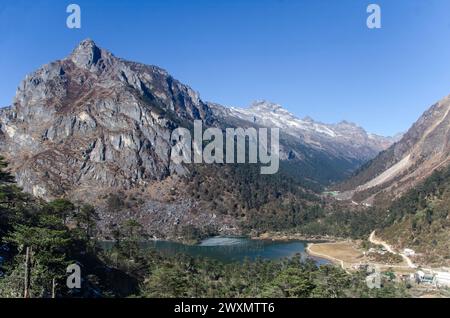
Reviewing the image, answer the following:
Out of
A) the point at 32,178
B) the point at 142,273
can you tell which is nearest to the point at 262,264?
the point at 142,273

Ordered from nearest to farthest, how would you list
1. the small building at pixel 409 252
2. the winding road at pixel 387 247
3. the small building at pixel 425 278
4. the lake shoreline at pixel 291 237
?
1. the small building at pixel 425 278
2. the winding road at pixel 387 247
3. the small building at pixel 409 252
4. the lake shoreline at pixel 291 237

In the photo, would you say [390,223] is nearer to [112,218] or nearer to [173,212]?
[173,212]

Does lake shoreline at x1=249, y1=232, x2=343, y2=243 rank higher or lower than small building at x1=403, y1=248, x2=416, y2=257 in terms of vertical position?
lower

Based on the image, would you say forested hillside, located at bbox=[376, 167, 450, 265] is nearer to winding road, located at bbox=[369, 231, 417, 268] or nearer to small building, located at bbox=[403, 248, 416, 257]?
small building, located at bbox=[403, 248, 416, 257]

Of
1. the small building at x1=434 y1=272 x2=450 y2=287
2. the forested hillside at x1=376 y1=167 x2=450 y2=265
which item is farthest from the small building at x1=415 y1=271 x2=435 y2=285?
the forested hillside at x1=376 y1=167 x2=450 y2=265

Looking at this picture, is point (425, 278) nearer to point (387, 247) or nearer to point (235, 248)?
point (387, 247)

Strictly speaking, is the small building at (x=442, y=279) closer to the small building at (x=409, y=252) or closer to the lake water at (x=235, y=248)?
the small building at (x=409, y=252)

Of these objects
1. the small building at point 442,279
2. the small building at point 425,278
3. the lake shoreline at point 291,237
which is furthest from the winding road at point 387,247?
the lake shoreline at point 291,237

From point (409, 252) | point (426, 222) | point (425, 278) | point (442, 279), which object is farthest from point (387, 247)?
point (442, 279)

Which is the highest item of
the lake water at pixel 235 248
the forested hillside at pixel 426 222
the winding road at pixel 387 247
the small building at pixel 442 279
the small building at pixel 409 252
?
the forested hillside at pixel 426 222
